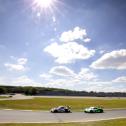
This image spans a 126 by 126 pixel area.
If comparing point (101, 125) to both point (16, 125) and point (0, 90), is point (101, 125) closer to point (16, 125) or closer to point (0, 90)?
point (16, 125)

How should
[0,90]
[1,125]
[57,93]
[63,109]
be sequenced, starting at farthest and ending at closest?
[0,90] < [57,93] < [63,109] < [1,125]

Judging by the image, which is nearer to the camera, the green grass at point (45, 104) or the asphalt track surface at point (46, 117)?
the asphalt track surface at point (46, 117)

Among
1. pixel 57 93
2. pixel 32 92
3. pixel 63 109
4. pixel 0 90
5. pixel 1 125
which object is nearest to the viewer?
→ pixel 1 125

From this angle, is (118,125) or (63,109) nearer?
(118,125)

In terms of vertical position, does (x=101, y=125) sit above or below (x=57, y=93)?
below

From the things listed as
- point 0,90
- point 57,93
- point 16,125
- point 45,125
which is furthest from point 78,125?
point 0,90

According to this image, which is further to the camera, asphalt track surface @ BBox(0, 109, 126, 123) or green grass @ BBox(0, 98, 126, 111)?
green grass @ BBox(0, 98, 126, 111)

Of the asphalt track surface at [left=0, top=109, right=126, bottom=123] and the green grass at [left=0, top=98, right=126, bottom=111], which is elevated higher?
the green grass at [left=0, top=98, right=126, bottom=111]

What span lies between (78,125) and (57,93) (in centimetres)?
12599

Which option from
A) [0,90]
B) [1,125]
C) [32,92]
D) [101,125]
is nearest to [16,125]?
[1,125]

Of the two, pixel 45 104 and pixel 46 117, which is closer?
pixel 46 117

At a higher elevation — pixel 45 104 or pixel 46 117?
pixel 45 104

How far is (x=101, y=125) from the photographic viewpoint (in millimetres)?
30344

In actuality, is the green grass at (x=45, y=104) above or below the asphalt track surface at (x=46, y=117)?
above
